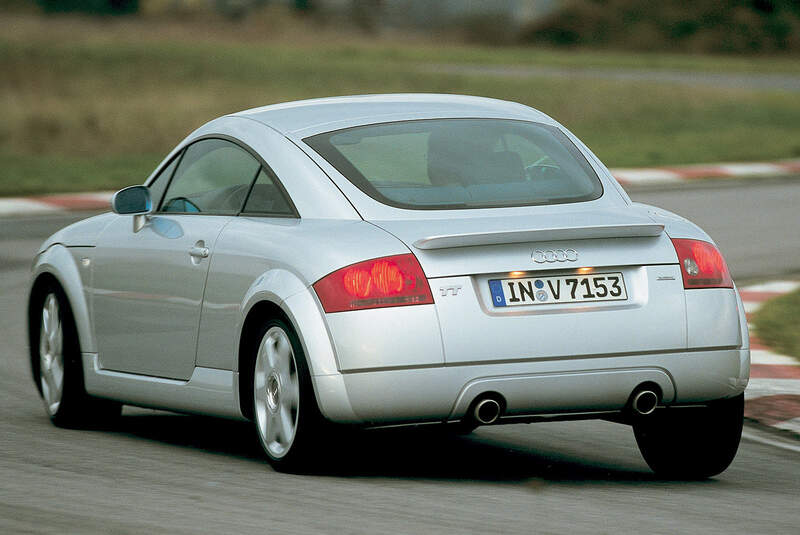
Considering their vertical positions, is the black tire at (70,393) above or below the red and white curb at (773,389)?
above

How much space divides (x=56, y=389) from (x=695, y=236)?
3.20 meters

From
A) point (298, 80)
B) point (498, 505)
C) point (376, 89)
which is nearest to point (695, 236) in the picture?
point (498, 505)

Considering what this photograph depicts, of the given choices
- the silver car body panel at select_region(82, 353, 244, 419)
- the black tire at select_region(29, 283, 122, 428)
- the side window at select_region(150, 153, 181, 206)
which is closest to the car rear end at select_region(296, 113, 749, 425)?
the silver car body panel at select_region(82, 353, 244, 419)

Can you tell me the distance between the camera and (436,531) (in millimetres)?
4957

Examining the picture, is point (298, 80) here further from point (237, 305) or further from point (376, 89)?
point (237, 305)

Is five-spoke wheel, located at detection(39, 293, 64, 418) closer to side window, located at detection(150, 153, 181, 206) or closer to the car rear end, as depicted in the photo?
side window, located at detection(150, 153, 181, 206)

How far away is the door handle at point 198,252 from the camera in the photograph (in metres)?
6.48

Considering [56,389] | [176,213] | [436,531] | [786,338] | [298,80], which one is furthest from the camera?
[298,80]

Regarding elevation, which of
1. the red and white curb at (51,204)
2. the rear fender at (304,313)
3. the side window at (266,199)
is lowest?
the red and white curb at (51,204)

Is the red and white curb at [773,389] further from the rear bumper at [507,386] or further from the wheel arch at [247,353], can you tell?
the wheel arch at [247,353]

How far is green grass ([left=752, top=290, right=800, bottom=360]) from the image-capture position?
9.78 meters

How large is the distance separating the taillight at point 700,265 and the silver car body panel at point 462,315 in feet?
0.11

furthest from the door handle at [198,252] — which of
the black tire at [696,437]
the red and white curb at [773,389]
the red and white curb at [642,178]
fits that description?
the red and white curb at [642,178]

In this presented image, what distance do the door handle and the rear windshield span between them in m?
0.61
